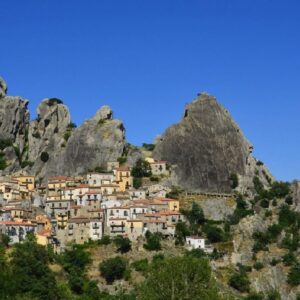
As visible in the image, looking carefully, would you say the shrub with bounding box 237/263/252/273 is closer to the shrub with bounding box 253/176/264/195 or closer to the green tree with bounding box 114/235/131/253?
the green tree with bounding box 114/235/131/253

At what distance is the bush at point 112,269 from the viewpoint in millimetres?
99125

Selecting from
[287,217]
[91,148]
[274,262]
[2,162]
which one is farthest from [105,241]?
[2,162]

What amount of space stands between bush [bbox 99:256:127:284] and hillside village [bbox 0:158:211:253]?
8.23 metres

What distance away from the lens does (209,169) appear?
434 feet

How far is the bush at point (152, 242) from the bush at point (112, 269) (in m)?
6.04

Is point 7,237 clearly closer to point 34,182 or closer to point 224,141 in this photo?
point 34,182

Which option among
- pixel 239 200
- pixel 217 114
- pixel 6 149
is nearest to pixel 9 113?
pixel 6 149

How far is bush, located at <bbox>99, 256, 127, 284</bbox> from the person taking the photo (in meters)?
99.1

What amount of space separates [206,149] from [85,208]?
2809 cm

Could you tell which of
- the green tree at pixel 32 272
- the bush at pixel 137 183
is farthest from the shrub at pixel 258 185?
the green tree at pixel 32 272

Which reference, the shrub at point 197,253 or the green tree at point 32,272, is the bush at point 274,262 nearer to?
the shrub at point 197,253

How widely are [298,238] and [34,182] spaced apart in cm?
4368

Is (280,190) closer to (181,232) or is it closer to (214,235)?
(214,235)

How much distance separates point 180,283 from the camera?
247ft
